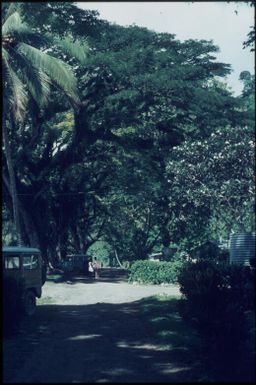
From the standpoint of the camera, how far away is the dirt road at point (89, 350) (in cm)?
1114

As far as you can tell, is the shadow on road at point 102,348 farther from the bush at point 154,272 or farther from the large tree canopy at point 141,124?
the bush at point 154,272

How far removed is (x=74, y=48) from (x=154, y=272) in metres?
15.8

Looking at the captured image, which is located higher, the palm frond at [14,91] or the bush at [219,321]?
the palm frond at [14,91]

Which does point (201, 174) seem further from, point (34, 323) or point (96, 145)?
point (34, 323)

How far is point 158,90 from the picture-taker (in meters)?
31.1

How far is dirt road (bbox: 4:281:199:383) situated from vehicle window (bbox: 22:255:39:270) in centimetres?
173

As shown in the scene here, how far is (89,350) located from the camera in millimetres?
13914

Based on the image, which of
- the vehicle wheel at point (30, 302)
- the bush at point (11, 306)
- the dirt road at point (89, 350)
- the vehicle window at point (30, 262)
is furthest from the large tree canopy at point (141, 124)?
the bush at point (11, 306)

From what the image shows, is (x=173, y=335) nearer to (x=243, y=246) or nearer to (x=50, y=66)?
(x=243, y=246)

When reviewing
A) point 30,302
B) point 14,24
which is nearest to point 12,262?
point 30,302

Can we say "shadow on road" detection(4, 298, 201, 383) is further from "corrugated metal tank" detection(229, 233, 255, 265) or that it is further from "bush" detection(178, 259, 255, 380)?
"corrugated metal tank" detection(229, 233, 255, 265)

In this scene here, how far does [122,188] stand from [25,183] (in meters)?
8.11

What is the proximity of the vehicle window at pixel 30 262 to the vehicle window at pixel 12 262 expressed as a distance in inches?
10.0

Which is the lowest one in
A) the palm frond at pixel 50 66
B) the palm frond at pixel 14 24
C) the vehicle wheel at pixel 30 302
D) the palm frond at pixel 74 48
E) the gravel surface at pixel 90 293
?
the gravel surface at pixel 90 293
